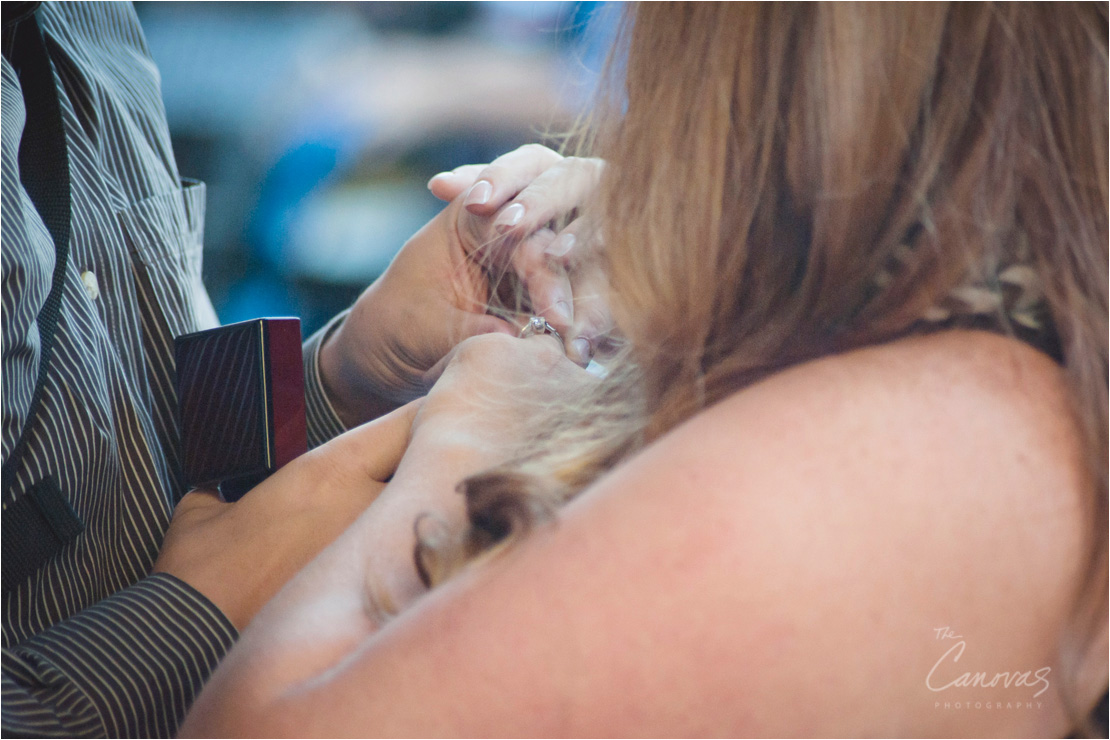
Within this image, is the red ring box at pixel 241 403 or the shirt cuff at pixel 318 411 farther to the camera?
the shirt cuff at pixel 318 411

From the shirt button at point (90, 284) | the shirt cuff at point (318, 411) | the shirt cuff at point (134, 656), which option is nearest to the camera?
the shirt cuff at point (134, 656)

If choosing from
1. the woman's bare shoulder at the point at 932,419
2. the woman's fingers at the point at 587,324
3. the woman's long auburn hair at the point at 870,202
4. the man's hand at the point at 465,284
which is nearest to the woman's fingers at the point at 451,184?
the man's hand at the point at 465,284

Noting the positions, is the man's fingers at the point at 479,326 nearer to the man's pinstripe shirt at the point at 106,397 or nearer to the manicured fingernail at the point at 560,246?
the manicured fingernail at the point at 560,246

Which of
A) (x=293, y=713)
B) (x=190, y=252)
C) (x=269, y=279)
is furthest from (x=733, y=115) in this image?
(x=269, y=279)

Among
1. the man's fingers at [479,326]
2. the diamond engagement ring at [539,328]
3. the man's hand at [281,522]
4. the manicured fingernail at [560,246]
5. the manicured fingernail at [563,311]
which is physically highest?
the manicured fingernail at [560,246]

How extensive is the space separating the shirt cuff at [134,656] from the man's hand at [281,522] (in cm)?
2

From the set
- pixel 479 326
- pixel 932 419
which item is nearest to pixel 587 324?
pixel 479 326

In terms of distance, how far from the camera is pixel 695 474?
16.2 inches

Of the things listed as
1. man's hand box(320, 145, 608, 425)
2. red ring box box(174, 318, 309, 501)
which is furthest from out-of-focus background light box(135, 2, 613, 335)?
red ring box box(174, 318, 309, 501)

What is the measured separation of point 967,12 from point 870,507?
0.96 ft

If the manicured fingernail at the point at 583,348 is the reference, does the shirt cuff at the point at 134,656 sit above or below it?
below

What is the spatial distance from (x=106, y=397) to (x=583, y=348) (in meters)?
0.47

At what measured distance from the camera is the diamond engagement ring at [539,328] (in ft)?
2.84

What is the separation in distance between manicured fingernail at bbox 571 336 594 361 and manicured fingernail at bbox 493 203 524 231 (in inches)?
5.9
